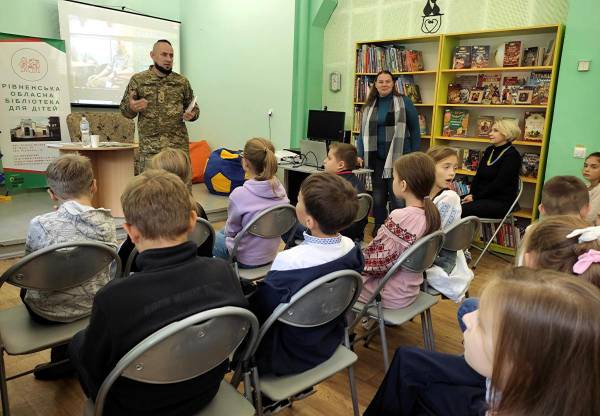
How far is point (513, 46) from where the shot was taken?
396 cm

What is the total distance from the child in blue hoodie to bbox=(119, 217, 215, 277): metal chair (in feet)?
1.75

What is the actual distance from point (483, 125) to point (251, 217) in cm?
302

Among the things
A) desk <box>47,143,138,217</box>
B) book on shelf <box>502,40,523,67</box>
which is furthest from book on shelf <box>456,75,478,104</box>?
desk <box>47,143,138,217</box>

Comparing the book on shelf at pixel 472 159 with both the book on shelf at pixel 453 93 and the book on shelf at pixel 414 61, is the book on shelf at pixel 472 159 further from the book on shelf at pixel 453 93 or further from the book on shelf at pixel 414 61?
the book on shelf at pixel 414 61

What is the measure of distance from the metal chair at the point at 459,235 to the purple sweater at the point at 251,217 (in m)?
0.84

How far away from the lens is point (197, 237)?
1.96 meters

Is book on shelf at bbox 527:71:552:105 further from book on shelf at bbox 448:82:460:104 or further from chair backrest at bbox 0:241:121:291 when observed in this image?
chair backrest at bbox 0:241:121:291

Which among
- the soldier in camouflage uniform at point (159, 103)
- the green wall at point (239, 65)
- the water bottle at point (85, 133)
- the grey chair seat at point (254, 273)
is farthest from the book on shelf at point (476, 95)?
the water bottle at point (85, 133)

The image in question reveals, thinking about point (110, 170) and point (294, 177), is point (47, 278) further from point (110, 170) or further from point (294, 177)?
point (294, 177)

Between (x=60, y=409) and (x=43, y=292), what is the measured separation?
0.59m

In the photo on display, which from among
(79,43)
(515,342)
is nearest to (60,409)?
(515,342)

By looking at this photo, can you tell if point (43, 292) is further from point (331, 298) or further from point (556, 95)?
point (556, 95)

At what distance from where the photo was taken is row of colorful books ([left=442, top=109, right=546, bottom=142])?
12.9 ft

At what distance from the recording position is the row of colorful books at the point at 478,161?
4.00m
